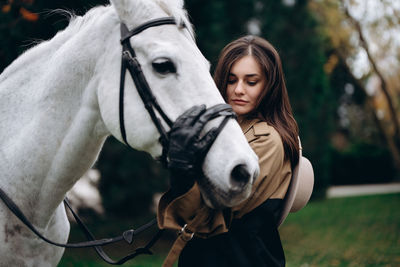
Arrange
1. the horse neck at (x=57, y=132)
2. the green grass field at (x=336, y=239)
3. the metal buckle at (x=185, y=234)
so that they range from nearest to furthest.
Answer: the metal buckle at (x=185, y=234), the horse neck at (x=57, y=132), the green grass field at (x=336, y=239)

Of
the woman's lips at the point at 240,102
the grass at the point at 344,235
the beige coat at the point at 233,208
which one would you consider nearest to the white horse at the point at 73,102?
the beige coat at the point at 233,208

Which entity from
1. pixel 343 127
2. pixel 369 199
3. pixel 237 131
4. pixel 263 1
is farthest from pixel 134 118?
pixel 343 127

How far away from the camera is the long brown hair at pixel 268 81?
202 centimetres

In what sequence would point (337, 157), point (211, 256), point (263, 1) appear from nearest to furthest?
1. point (211, 256)
2. point (263, 1)
3. point (337, 157)

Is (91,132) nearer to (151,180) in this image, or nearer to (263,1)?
(151,180)

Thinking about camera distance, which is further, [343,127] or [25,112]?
[343,127]

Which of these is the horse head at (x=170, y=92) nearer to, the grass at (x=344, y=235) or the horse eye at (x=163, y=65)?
the horse eye at (x=163, y=65)

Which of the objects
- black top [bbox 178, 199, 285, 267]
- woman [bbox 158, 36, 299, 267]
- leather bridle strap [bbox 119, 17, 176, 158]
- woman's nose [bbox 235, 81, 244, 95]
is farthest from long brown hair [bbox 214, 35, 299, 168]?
leather bridle strap [bbox 119, 17, 176, 158]

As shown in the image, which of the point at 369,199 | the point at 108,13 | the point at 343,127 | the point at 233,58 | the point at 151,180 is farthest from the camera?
the point at 343,127

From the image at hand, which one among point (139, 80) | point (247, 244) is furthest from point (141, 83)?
point (247, 244)

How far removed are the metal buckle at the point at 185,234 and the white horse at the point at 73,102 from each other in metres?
0.36

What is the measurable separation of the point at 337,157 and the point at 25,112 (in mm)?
20861

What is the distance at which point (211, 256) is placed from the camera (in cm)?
178

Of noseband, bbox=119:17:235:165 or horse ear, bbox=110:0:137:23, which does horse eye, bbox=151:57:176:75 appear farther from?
horse ear, bbox=110:0:137:23
